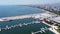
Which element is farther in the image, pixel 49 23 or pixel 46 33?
pixel 49 23

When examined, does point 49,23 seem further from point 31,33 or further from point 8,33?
point 8,33

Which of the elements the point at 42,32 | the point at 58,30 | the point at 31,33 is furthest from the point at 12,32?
the point at 58,30

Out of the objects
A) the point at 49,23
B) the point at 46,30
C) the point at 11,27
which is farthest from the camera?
the point at 49,23

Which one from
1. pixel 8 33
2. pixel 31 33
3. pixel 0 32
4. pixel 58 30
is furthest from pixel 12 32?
pixel 58 30

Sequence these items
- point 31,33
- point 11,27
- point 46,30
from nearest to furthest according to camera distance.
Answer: point 31,33 → point 46,30 → point 11,27

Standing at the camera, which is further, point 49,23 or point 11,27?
point 49,23

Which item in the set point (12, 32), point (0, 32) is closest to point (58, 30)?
point (12, 32)

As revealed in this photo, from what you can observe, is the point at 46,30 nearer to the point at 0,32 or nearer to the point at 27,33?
the point at 27,33

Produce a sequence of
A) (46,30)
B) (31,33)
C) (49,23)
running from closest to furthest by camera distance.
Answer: (31,33) → (46,30) → (49,23)

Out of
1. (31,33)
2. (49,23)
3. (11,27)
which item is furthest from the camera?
(49,23)
